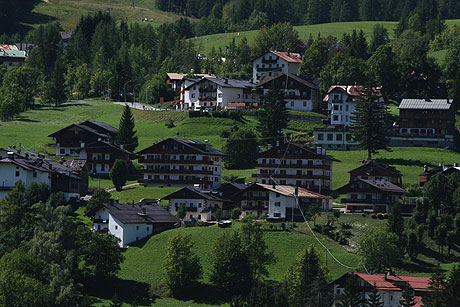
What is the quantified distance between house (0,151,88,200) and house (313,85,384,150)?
123 feet

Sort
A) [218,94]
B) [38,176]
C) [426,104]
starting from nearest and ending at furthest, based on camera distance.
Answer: [38,176] < [426,104] < [218,94]

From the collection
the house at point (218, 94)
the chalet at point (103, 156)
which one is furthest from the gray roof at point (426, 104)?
the chalet at point (103, 156)

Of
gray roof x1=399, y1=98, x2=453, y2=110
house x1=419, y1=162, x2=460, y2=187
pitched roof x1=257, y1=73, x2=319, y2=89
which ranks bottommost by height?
house x1=419, y1=162, x2=460, y2=187

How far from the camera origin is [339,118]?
172 m

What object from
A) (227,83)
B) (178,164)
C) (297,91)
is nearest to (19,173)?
(178,164)

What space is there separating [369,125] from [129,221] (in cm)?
4615

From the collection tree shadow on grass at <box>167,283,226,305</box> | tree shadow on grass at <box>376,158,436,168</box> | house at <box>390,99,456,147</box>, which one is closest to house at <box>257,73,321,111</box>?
house at <box>390,99,456,147</box>

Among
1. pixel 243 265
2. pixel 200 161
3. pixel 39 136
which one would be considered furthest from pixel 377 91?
pixel 243 265

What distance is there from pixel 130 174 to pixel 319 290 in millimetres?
58316

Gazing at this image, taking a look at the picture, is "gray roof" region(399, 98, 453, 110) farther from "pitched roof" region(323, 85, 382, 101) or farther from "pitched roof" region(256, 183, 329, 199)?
"pitched roof" region(256, 183, 329, 199)

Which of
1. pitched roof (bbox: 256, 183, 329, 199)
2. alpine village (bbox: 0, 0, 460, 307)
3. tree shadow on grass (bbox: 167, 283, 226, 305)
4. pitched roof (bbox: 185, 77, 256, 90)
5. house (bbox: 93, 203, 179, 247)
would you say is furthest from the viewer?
pitched roof (bbox: 185, 77, 256, 90)

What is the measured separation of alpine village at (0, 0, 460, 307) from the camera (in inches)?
4326

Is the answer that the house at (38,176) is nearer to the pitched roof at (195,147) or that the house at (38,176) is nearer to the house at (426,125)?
the pitched roof at (195,147)

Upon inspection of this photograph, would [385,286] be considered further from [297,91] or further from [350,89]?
[297,91]
